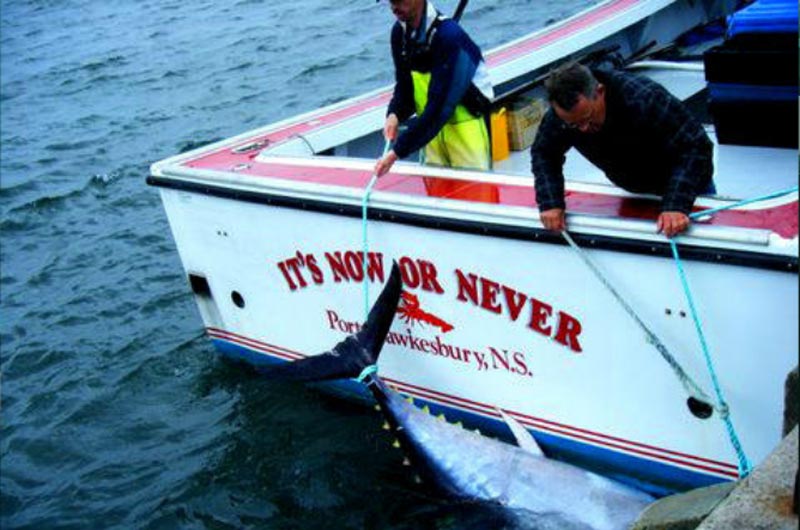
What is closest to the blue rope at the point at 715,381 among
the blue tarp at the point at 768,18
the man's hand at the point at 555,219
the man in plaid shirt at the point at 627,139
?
the man in plaid shirt at the point at 627,139

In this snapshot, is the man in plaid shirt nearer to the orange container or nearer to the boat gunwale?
the boat gunwale

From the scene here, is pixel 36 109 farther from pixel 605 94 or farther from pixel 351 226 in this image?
pixel 605 94

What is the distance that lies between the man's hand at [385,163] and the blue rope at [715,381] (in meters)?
1.61

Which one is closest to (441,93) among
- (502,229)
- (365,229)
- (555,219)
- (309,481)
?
(365,229)

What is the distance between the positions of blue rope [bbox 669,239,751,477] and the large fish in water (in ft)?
1.75

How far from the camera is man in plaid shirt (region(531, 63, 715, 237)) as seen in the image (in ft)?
11.6

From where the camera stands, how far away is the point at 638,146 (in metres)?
3.72

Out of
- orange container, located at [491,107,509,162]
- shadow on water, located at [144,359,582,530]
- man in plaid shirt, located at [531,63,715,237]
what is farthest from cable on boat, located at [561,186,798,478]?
orange container, located at [491,107,509,162]

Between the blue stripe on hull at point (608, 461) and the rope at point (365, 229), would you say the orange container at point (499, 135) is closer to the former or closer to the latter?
the rope at point (365, 229)

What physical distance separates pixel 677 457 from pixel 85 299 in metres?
5.28

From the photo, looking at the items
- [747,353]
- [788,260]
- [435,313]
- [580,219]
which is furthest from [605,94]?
[435,313]

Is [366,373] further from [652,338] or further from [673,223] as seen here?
[673,223]

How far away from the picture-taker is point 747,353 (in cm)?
362

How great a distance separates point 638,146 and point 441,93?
120cm
